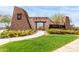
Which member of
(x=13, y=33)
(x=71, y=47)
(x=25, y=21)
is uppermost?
(x=25, y=21)

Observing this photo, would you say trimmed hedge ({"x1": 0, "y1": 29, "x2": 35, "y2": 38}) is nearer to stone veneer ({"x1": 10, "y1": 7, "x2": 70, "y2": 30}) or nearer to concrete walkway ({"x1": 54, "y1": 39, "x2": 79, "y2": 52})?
stone veneer ({"x1": 10, "y1": 7, "x2": 70, "y2": 30})

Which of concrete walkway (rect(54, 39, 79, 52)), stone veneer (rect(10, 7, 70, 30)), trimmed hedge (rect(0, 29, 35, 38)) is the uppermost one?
stone veneer (rect(10, 7, 70, 30))

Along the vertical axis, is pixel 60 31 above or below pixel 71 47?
above

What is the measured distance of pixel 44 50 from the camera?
2.80 meters

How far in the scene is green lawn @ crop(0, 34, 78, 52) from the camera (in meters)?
2.80

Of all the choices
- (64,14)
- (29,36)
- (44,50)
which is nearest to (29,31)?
(29,36)

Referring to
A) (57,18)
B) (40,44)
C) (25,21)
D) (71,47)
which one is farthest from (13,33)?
(71,47)

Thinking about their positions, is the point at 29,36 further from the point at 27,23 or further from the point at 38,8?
the point at 38,8

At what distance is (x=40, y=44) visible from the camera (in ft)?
9.26

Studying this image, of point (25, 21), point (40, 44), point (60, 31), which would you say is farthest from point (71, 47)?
point (25, 21)

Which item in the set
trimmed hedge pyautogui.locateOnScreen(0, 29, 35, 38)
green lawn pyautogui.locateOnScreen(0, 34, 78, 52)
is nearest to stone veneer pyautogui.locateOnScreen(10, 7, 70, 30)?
trimmed hedge pyautogui.locateOnScreen(0, 29, 35, 38)

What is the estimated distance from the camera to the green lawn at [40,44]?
280 cm

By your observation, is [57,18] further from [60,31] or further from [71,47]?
→ [71,47]
